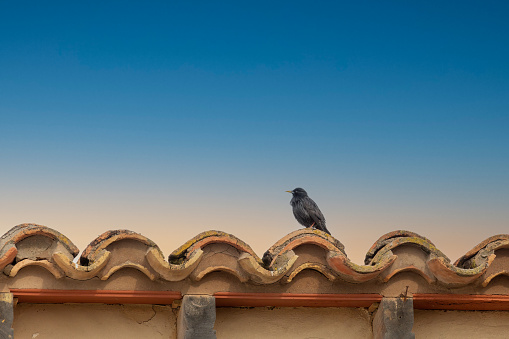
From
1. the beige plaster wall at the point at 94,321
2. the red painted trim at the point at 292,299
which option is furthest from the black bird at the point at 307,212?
the beige plaster wall at the point at 94,321

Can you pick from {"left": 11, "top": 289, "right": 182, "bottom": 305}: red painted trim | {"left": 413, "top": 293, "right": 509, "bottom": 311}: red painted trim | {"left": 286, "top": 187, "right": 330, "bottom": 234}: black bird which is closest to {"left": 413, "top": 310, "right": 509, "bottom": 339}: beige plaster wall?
{"left": 413, "top": 293, "right": 509, "bottom": 311}: red painted trim

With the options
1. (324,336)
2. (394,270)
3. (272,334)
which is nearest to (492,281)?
(394,270)

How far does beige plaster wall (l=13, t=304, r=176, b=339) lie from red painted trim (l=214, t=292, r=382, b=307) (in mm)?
442

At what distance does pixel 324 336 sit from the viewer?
5.59 m

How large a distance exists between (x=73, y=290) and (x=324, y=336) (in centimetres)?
183

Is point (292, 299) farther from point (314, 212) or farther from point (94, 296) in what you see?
point (314, 212)

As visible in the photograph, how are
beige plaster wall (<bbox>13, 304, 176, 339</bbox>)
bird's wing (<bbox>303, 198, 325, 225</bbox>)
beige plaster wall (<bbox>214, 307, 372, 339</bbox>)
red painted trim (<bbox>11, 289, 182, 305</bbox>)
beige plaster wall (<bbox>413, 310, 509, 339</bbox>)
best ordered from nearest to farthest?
red painted trim (<bbox>11, 289, 182, 305</bbox>), beige plaster wall (<bbox>13, 304, 176, 339</bbox>), beige plaster wall (<bbox>214, 307, 372, 339</bbox>), beige plaster wall (<bbox>413, 310, 509, 339</bbox>), bird's wing (<bbox>303, 198, 325, 225</bbox>)

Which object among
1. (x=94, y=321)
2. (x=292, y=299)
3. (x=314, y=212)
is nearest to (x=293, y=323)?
(x=292, y=299)

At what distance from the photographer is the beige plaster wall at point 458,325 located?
573 centimetres

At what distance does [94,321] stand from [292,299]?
1.40 metres

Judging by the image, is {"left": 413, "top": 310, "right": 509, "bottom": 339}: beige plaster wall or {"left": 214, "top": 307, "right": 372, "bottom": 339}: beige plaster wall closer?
{"left": 214, "top": 307, "right": 372, "bottom": 339}: beige plaster wall

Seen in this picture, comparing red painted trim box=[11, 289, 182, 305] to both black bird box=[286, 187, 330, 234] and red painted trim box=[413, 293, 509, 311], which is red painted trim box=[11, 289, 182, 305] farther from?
black bird box=[286, 187, 330, 234]

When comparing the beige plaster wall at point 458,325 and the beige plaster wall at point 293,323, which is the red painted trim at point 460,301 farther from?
the beige plaster wall at point 293,323

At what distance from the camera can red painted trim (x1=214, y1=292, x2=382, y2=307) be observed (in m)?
5.35
